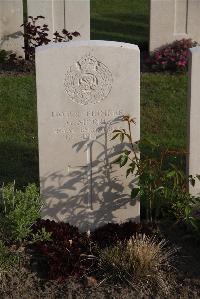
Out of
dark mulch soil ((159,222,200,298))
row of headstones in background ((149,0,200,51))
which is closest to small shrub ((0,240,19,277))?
dark mulch soil ((159,222,200,298))

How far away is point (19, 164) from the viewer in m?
7.33

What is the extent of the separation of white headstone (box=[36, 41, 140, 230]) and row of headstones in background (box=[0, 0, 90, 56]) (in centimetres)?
540

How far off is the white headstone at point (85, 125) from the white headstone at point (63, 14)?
5423 millimetres

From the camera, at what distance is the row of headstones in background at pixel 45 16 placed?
35.0ft

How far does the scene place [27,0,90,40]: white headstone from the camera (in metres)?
10.7

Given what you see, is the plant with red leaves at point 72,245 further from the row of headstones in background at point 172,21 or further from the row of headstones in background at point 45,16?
the row of headstones in background at point 172,21

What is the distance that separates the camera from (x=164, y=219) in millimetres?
5930

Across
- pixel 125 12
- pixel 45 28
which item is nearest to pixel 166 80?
pixel 45 28

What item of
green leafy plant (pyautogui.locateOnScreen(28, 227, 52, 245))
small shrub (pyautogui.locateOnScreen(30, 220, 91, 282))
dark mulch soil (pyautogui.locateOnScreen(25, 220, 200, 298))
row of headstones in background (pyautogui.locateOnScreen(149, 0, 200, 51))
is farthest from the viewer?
row of headstones in background (pyautogui.locateOnScreen(149, 0, 200, 51))

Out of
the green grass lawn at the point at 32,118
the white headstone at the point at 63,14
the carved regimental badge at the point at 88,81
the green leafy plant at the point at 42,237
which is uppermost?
the white headstone at the point at 63,14

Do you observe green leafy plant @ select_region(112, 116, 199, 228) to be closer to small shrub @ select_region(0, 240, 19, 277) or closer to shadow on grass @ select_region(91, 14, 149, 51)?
small shrub @ select_region(0, 240, 19, 277)

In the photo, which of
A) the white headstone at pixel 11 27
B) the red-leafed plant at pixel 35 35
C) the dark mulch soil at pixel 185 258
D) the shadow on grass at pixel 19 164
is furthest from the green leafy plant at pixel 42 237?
the white headstone at pixel 11 27

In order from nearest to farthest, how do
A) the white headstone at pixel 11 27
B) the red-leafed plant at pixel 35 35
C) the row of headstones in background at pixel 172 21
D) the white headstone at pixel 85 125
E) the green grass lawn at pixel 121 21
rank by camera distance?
the white headstone at pixel 85 125
the red-leafed plant at pixel 35 35
the white headstone at pixel 11 27
the row of headstones in background at pixel 172 21
the green grass lawn at pixel 121 21

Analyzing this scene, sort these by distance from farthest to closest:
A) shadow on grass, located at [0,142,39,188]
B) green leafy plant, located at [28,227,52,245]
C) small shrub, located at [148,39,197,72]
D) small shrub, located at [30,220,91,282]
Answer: small shrub, located at [148,39,197,72]
shadow on grass, located at [0,142,39,188]
green leafy plant, located at [28,227,52,245]
small shrub, located at [30,220,91,282]
